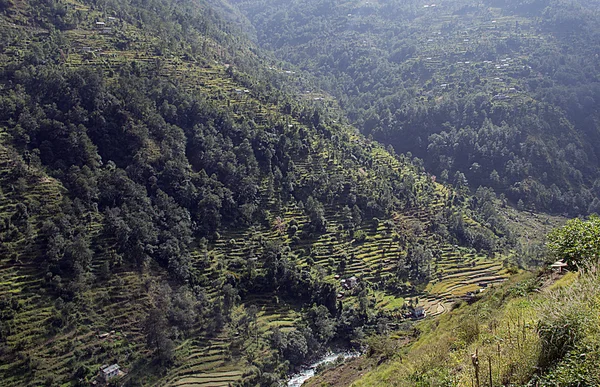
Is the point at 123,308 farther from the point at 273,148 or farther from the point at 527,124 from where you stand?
the point at 527,124

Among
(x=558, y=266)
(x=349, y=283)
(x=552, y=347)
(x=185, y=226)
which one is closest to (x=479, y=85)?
(x=349, y=283)

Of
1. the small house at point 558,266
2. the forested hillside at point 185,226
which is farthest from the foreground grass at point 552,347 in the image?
the forested hillside at point 185,226

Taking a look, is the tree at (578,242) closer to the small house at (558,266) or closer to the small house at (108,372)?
the small house at (558,266)

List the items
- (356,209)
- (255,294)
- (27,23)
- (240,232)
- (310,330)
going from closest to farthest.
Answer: (310,330)
(255,294)
(240,232)
(356,209)
(27,23)

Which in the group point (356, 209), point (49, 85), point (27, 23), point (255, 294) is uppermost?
point (27, 23)

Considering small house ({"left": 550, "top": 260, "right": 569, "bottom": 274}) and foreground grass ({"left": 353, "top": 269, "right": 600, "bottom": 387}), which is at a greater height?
foreground grass ({"left": 353, "top": 269, "right": 600, "bottom": 387})

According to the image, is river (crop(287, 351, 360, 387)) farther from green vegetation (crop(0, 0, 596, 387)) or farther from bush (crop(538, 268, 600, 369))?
bush (crop(538, 268, 600, 369))

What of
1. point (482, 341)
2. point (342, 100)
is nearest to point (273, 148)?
point (482, 341)

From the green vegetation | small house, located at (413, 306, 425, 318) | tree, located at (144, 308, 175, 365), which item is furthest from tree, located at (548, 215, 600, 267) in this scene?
tree, located at (144, 308, 175, 365)
